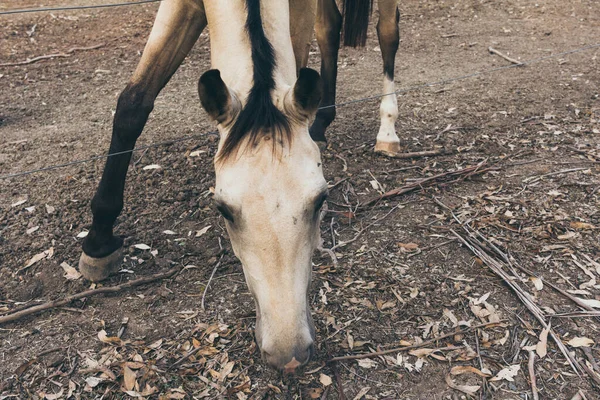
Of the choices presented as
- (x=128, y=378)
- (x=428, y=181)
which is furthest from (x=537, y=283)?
(x=128, y=378)

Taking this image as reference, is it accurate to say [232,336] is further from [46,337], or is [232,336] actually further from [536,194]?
[536,194]

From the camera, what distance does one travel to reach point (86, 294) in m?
2.97

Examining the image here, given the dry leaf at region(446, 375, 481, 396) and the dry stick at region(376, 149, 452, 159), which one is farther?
the dry stick at region(376, 149, 452, 159)

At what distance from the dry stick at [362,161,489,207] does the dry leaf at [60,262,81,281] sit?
7.00ft

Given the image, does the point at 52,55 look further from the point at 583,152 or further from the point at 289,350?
the point at 583,152

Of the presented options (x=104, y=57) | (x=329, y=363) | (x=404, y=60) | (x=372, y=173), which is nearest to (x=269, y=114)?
(x=329, y=363)

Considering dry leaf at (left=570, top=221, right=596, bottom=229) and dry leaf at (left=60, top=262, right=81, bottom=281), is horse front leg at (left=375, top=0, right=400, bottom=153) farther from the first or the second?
dry leaf at (left=60, top=262, right=81, bottom=281)

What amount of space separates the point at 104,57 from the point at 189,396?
6.16 metres

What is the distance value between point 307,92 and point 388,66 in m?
3.19

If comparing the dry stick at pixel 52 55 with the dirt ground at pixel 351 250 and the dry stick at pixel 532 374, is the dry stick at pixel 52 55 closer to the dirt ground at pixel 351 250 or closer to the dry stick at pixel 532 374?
the dirt ground at pixel 351 250

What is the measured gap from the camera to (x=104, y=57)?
7.10 m

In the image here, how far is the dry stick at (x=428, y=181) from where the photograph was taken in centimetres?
385

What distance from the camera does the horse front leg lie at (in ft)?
14.8

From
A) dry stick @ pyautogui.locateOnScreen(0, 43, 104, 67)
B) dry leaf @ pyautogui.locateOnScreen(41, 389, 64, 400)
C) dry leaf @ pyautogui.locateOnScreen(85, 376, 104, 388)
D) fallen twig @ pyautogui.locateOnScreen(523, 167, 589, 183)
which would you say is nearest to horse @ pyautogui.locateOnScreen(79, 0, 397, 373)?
dry leaf @ pyautogui.locateOnScreen(85, 376, 104, 388)
